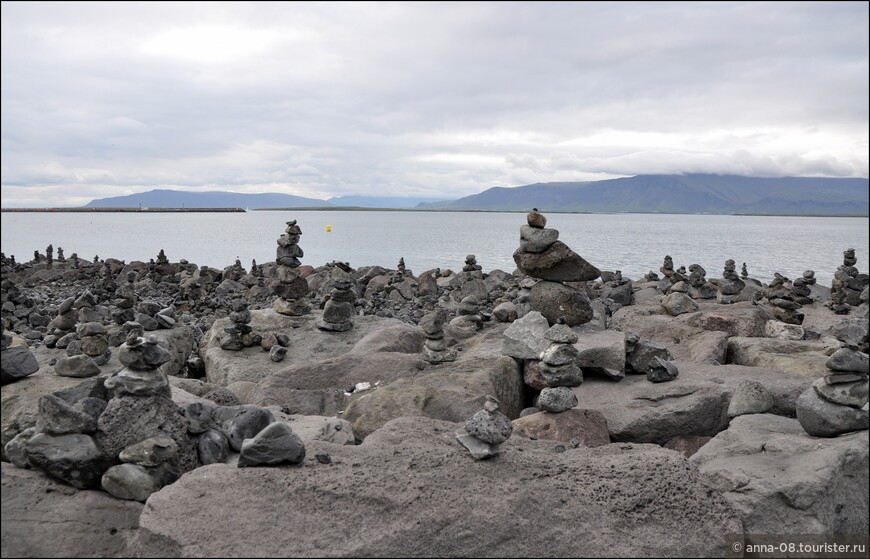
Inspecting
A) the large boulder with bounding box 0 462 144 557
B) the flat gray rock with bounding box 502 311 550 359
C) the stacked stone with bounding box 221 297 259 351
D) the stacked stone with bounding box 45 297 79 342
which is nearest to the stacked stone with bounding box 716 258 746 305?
the flat gray rock with bounding box 502 311 550 359

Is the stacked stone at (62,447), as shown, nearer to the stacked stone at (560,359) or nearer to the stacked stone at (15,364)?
the stacked stone at (15,364)

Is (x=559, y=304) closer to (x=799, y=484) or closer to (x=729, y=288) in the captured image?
(x=799, y=484)

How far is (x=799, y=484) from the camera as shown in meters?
7.02

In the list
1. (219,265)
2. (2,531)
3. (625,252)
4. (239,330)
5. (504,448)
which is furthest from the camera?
(625,252)

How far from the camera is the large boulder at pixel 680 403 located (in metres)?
10.6

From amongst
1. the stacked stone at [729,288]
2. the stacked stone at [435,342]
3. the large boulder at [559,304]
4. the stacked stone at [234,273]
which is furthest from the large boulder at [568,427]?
the stacked stone at [234,273]

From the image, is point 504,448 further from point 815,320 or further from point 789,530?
point 815,320

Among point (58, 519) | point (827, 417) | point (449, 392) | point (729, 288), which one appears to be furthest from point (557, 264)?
point (729, 288)

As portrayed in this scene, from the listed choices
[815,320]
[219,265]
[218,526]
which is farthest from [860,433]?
[219,265]

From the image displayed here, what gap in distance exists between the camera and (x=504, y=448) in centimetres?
836

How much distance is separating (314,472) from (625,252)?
76726mm

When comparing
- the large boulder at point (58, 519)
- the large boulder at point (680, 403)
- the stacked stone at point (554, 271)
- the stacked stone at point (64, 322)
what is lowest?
the large boulder at point (680, 403)

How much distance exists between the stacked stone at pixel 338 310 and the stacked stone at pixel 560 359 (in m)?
8.44

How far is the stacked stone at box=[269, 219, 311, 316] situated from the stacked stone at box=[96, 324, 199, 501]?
11686 mm
